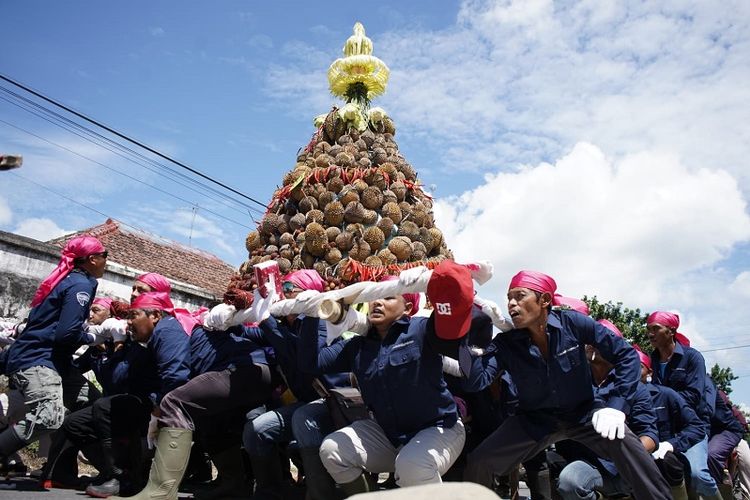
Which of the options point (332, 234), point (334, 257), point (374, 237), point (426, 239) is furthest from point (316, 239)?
point (426, 239)

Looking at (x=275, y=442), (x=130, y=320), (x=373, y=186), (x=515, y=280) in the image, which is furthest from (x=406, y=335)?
(x=373, y=186)

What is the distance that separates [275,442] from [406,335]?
149 centimetres

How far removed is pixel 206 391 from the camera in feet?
15.1

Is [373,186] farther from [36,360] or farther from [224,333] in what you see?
[36,360]

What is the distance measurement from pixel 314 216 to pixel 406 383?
4.75m

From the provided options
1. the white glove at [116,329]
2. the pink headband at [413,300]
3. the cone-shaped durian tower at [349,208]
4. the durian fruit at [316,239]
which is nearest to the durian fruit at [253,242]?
the cone-shaped durian tower at [349,208]

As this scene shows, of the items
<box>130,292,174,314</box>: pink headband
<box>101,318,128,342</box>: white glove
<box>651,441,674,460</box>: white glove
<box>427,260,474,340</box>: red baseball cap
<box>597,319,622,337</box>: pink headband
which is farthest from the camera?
<box>101,318,128,342</box>: white glove

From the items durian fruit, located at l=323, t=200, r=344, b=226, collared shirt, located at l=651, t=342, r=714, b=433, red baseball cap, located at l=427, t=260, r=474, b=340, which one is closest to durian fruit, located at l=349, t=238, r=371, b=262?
durian fruit, located at l=323, t=200, r=344, b=226

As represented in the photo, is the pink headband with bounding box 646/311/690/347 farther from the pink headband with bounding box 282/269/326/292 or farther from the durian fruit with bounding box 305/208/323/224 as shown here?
the durian fruit with bounding box 305/208/323/224

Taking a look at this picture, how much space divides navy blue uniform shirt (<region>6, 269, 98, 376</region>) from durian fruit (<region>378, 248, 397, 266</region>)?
3.71 m


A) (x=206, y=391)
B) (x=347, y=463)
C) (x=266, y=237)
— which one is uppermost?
(x=266, y=237)

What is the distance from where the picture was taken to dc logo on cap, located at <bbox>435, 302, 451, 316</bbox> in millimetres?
3547

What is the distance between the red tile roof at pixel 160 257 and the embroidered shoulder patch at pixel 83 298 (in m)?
8.87

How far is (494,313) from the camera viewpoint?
13.7ft
